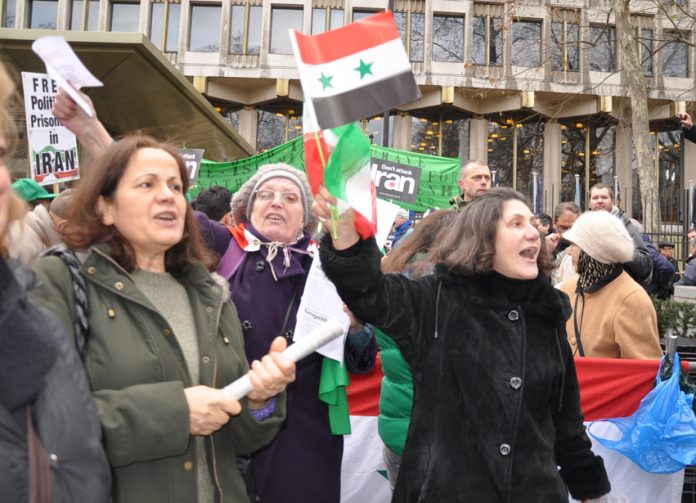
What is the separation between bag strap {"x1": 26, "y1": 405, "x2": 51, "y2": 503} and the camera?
1338mm

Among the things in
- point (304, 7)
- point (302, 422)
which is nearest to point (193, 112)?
point (302, 422)

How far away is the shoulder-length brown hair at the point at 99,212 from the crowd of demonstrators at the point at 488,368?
707mm

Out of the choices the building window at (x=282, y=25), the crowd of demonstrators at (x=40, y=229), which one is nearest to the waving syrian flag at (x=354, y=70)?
the crowd of demonstrators at (x=40, y=229)

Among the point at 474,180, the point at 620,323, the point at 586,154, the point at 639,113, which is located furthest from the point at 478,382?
the point at 586,154

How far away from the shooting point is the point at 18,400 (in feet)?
4.37

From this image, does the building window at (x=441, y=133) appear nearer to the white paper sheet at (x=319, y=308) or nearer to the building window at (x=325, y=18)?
the building window at (x=325, y=18)

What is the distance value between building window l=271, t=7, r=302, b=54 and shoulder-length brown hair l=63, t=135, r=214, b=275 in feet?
76.5

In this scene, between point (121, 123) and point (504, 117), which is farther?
point (504, 117)

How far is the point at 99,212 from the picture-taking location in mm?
2150

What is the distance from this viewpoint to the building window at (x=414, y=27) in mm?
24609

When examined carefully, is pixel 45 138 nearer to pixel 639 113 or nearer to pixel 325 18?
pixel 639 113

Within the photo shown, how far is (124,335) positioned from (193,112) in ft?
34.2

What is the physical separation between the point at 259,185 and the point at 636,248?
3.05 m

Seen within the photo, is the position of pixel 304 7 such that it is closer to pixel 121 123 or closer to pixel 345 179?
pixel 121 123
